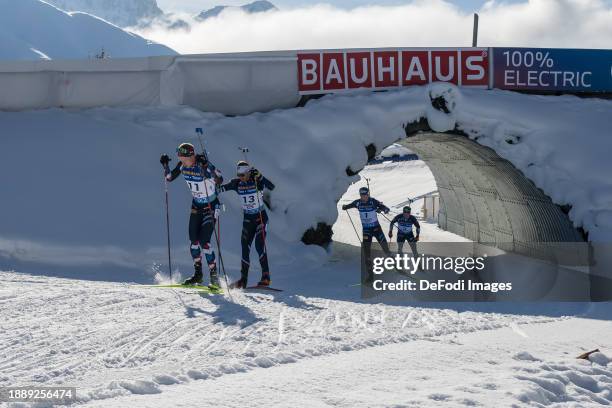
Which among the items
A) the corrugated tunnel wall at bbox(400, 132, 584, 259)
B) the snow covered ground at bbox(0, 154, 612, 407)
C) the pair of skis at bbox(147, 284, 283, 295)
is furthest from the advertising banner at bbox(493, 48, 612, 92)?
the pair of skis at bbox(147, 284, 283, 295)

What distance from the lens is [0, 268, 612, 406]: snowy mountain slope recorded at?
17.9ft

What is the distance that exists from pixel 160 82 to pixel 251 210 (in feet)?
21.7

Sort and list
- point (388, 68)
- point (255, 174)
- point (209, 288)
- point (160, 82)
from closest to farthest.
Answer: point (209, 288), point (255, 174), point (160, 82), point (388, 68)

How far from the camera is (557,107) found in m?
17.1

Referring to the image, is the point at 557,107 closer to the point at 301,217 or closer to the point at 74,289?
the point at 301,217

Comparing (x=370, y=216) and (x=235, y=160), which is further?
(x=235, y=160)

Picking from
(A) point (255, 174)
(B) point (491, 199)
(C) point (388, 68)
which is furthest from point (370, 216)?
(B) point (491, 199)

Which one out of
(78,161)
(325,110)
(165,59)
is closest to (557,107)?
(325,110)

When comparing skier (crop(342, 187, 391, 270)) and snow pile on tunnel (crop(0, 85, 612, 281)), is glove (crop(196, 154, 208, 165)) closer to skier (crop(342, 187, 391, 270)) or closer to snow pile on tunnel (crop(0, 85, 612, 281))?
snow pile on tunnel (crop(0, 85, 612, 281))

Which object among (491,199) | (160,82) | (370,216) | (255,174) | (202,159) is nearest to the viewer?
(202,159)

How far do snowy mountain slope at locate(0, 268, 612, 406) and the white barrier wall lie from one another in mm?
7112

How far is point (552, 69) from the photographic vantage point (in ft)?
58.7

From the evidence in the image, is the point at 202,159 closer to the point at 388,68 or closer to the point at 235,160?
the point at 235,160

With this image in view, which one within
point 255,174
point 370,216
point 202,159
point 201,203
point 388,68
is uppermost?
point 388,68
